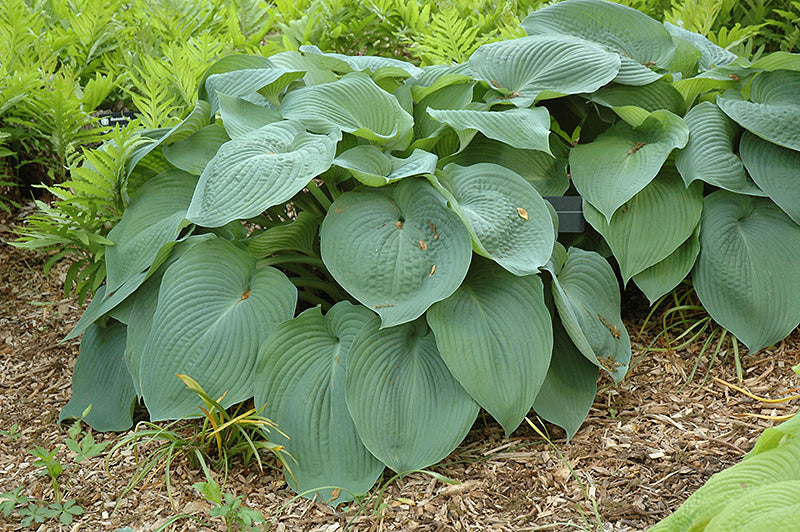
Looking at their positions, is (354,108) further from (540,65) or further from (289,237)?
(540,65)

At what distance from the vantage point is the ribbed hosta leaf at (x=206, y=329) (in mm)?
2230

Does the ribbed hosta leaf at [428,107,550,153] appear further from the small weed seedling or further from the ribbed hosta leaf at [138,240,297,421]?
the small weed seedling

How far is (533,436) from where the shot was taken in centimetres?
234

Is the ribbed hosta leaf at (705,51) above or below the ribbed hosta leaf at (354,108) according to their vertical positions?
below

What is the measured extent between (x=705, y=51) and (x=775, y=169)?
0.66m

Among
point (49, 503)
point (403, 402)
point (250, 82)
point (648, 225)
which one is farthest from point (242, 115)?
point (648, 225)

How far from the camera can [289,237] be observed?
249cm

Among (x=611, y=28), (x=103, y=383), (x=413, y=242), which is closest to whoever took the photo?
(x=413, y=242)

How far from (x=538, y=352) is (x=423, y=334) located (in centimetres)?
36

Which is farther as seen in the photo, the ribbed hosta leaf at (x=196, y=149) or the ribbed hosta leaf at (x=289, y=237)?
the ribbed hosta leaf at (x=196, y=149)

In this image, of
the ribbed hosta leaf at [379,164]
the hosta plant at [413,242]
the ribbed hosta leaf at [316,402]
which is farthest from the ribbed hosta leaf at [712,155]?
the ribbed hosta leaf at [316,402]

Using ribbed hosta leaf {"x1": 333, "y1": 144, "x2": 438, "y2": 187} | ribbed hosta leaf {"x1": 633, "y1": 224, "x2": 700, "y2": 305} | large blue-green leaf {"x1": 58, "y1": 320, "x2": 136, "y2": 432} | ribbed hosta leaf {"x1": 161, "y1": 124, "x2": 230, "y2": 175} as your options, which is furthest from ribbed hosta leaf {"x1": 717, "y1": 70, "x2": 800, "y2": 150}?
large blue-green leaf {"x1": 58, "y1": 320, "x2": 136, "y2": 432}

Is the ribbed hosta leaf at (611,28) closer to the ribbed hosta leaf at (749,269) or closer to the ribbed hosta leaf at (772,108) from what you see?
the ribbed hosta leaf at (772,108)

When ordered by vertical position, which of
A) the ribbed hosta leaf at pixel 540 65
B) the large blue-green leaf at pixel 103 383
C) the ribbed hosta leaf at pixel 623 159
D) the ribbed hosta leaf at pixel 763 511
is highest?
the ribbed hosta leaf at pixel 540 65
